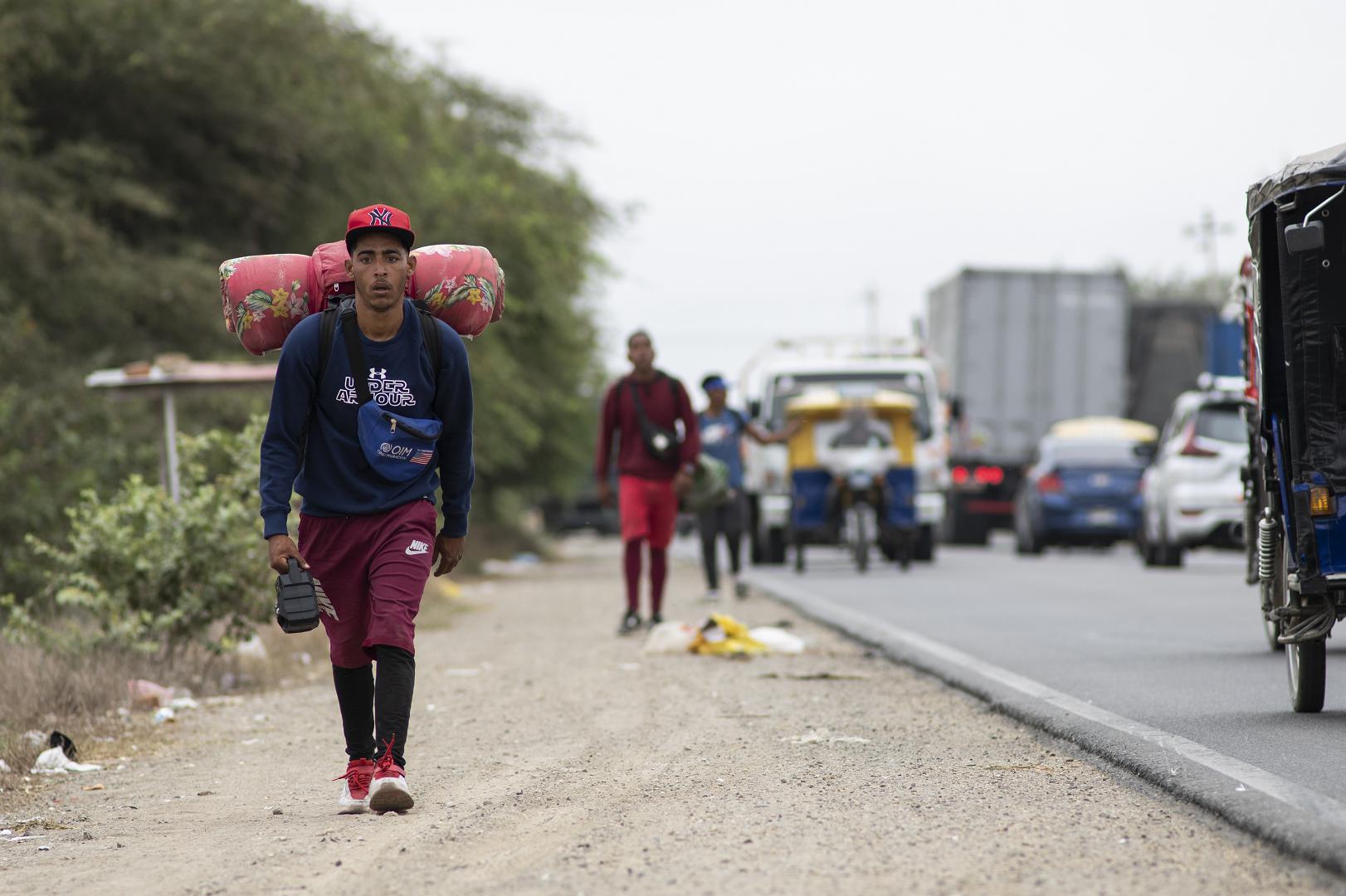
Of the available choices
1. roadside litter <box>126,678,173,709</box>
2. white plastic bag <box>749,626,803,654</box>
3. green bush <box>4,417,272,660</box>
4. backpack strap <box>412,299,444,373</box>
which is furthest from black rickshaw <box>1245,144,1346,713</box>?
green bush <box>4,417,272,660</box>

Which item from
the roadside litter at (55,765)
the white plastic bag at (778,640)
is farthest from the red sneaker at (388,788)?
the white plastic bag at (778,640)

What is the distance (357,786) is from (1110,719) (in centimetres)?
313

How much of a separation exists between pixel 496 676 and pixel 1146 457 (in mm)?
12731

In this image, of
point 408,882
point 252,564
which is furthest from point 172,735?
point 408,882

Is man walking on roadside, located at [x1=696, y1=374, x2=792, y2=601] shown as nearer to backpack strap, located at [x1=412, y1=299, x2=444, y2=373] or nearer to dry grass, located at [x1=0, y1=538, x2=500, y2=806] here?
dry grass, located at [x1=0, y1=538, x2=500, y2=806]

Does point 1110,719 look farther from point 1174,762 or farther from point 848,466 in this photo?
point 848,466

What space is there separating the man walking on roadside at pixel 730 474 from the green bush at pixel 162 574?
520 cm

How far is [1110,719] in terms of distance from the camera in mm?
7863

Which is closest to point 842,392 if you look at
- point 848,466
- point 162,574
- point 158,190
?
point 848,466

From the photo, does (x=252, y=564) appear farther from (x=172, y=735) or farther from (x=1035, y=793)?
(x=1035, y=793)

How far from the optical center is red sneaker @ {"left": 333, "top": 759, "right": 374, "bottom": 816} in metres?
6.32

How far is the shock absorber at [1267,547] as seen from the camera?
8375mm

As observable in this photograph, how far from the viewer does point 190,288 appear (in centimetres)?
2019

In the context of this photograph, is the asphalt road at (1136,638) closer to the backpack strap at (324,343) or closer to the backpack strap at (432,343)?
the backpack strap at (432,343)
